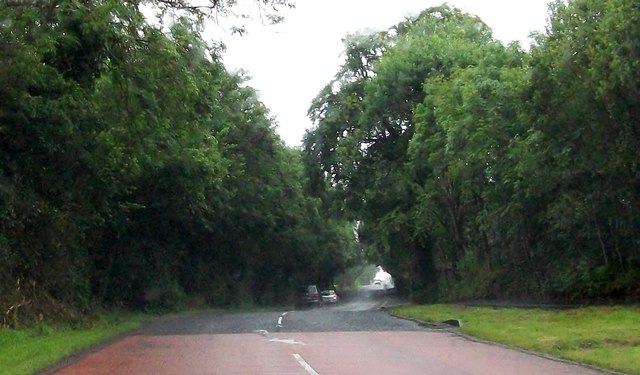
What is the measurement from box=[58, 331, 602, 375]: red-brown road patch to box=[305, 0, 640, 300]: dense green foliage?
952 cm

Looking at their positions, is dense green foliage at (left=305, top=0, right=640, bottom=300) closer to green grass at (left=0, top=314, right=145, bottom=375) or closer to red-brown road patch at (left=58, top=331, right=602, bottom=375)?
red-brown road patch at (left=58, top=331, right=602, bottom=375)

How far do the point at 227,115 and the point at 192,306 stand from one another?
11830mm

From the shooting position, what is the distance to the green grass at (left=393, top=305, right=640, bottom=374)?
60.0 ft

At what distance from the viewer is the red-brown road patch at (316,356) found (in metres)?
17.4

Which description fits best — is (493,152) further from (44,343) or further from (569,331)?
(44,343)

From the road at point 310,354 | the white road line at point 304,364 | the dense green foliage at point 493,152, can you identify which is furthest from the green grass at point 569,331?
the white road line at point 304,364

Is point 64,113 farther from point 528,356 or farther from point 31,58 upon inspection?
point 528,356

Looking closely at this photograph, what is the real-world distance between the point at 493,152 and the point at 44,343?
69.6 ft

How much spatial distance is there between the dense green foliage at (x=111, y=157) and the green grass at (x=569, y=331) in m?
10.6

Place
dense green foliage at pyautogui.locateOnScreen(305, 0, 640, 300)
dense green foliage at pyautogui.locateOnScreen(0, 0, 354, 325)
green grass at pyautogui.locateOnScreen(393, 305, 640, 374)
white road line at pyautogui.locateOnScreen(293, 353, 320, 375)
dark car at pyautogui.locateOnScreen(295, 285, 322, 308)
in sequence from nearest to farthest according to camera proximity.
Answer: white road line at pyautogui.locateOnScreen(293, 353, 320, 375) < green grass at pyautogui.locateOnScreen(393, 305, 640, 374) < dense green foliage at pyautogui.locateOnScreen(0, 0, 354, 325) < dense green foliage at pyautogui.locateOnScreen(305, 0, 640, 300) < dark car at pyautogui.locateOnScreen(295, 285, 322, 308)

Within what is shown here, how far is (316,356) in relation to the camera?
2003 centimetres

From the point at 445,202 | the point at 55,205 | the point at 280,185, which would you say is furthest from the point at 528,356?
the point at 280,185

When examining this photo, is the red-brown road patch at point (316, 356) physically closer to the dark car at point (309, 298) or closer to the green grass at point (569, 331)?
the green grass at point (569, 331)

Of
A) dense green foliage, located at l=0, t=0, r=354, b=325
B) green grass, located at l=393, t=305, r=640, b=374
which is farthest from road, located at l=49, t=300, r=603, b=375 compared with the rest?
dense green foliage, located at l=0, t=0, r=354, b=325
